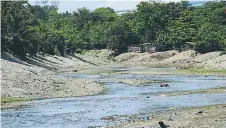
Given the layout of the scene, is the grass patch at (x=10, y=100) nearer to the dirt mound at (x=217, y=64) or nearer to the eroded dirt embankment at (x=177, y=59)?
the dirt mound at (x=217, y=64)

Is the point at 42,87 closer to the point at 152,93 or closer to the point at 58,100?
the point at 58,100

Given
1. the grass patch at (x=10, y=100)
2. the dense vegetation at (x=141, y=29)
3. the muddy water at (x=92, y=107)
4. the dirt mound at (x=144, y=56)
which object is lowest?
the dirt mound at (x=144, y=56)

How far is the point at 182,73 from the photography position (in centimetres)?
8331

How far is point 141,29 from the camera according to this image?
486 feet

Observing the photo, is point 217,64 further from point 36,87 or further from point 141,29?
point 141,29

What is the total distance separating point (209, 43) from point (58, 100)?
8187cm

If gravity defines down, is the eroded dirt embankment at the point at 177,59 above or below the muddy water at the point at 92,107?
below

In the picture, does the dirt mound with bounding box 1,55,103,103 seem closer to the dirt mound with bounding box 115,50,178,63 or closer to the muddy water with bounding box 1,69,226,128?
the muddy water with bounding box 1,69,226,128

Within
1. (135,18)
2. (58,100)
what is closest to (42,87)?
(58,100)

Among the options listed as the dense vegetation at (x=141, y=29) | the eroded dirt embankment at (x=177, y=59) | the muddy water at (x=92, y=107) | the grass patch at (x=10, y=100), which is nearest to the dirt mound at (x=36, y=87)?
the grass patch at (x=10, y=100)

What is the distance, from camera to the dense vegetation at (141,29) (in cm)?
11419

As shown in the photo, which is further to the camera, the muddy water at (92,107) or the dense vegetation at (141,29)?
the dense vegetation at (141,29)

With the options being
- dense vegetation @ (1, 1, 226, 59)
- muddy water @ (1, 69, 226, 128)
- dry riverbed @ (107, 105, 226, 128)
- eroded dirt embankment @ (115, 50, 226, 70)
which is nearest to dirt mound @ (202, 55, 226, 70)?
eroded dirt embankment @ (115, 50, 226, 70)

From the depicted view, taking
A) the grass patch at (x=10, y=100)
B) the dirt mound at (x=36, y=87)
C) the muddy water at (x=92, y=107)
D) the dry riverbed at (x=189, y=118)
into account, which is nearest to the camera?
the dry riverbed at (x=189, y=118)
